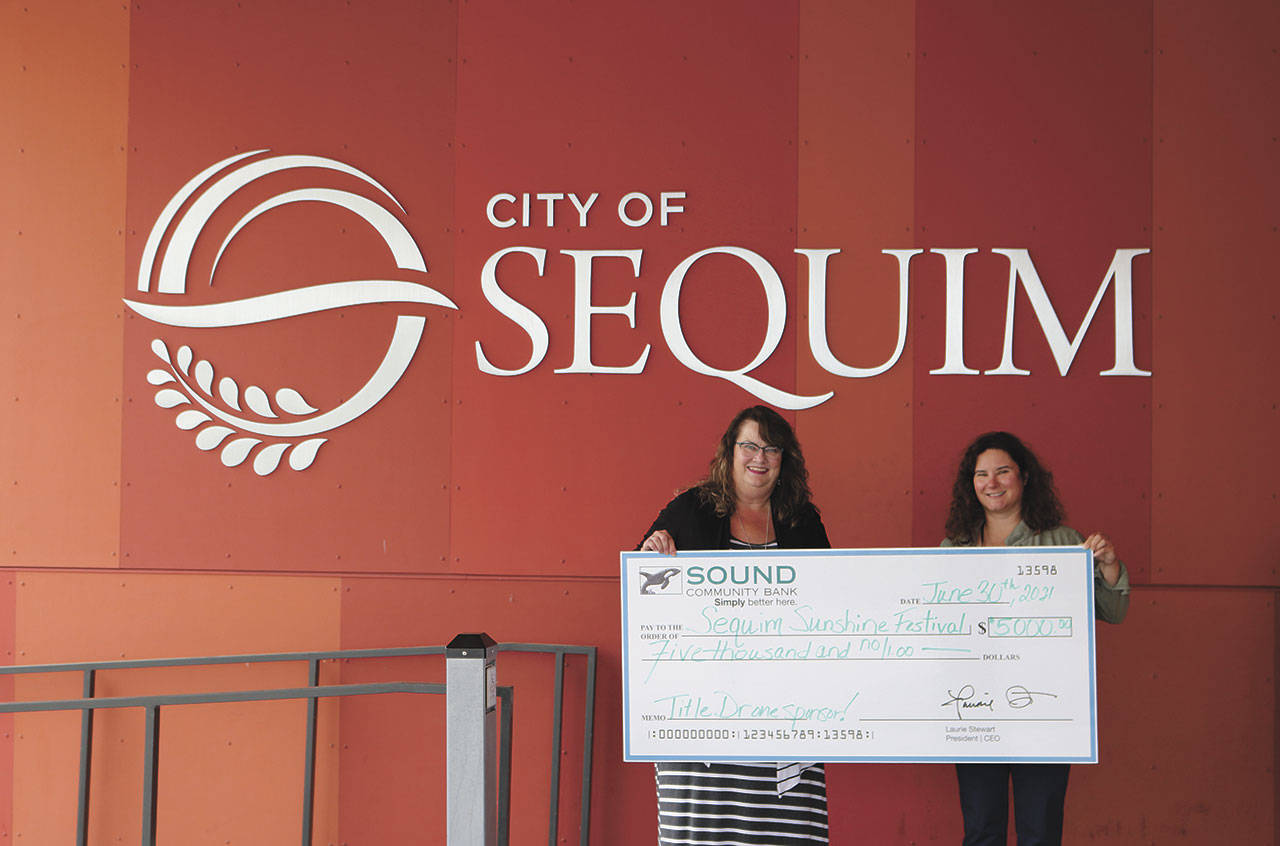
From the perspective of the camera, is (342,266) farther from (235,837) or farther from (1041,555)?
(1041,555)

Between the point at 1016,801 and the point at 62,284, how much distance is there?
3.57 meters

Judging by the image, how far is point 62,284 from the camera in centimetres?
379

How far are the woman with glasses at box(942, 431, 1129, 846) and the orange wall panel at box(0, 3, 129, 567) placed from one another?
290 centimetres

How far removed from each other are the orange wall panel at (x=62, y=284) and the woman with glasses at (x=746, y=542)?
7.04 feet

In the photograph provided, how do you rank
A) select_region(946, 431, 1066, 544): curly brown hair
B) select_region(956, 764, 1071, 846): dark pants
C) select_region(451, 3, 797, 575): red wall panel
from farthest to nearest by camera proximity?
select_region(451, 3, 797, 575): red wall panel
select_region(946, 431, 1066, 544): curly brown hair
select_region(956, 764, 1071, 846): dark pants

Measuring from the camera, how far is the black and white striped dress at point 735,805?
284cm

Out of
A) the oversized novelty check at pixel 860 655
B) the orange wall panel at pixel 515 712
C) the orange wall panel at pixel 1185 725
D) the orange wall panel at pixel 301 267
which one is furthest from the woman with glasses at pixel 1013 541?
the orange wall panel at pixel 301 267

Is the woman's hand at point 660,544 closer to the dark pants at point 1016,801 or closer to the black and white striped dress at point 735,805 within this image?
the black and white striped dress at point 735,805

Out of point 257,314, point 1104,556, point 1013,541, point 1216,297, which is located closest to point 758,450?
point 1013,541

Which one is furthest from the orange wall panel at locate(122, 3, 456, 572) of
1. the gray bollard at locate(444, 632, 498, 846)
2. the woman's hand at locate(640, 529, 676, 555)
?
the gray bollard at locate(444, 632, 498, 846)

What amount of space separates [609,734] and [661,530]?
43.7 inches

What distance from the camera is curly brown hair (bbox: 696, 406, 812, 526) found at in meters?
2.96

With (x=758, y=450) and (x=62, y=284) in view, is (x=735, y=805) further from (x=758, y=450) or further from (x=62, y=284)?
(x=62, y=284)

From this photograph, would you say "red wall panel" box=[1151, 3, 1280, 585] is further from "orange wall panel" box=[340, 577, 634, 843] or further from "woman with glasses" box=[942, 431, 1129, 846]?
"orange wall panel" box=[340, 577, 634, 843]
